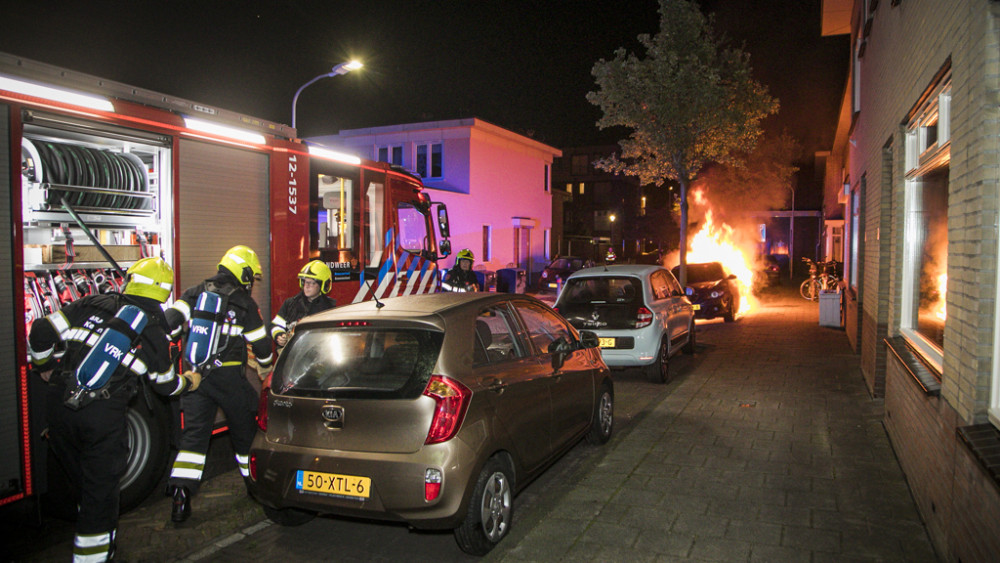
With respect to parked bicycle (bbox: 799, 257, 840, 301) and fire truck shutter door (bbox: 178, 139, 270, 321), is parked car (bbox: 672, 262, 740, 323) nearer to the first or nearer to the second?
parked bicycle (bbox: 799, 257, 840, 301)

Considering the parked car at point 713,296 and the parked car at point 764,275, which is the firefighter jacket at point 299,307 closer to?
the parked car at point 713,296

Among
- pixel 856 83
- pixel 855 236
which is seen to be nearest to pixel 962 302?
pixel 855 236

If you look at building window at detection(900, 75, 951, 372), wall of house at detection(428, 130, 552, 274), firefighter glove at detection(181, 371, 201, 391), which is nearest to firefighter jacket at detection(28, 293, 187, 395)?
firefighter glove at detection(181, 371, 201, 391)


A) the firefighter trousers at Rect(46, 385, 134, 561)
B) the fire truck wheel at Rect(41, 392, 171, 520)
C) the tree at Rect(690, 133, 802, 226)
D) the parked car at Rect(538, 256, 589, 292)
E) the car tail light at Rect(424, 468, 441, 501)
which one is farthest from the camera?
the tree at Rect(690, 133, 802, 226)

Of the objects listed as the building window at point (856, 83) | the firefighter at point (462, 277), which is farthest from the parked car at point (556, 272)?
the firefighter at point (462, 277)

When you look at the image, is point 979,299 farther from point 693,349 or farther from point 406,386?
point 693,349

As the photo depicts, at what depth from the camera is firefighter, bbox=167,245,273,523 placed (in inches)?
188

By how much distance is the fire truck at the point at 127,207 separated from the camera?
14.0 feet

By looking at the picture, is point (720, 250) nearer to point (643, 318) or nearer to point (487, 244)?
point (487, 244)

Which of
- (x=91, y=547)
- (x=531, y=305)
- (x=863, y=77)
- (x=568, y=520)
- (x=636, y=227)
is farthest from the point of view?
(x=636, y=227)

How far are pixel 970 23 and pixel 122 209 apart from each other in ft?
19.2

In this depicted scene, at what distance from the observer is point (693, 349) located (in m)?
11.4

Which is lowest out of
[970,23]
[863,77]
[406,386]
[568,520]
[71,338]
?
[568,520]

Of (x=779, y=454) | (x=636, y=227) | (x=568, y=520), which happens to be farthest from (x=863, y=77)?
(x=636, y=227)
